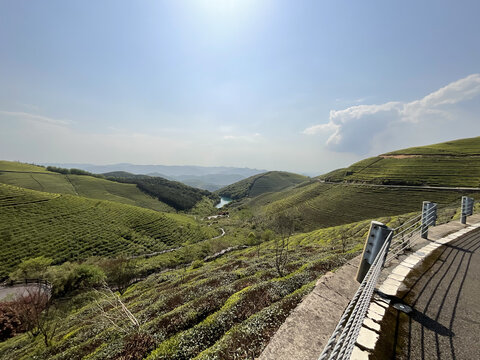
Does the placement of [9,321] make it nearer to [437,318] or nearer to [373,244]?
[373,244]

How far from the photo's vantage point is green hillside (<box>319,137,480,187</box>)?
77.5 metres

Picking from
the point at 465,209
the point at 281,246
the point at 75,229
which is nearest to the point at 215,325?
the point at 465,209

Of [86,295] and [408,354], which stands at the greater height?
[408,354]

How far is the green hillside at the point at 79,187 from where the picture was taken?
142m

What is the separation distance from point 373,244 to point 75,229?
93590 millimetres

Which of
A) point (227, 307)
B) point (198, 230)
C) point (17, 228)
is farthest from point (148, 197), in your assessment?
point (227, 307)

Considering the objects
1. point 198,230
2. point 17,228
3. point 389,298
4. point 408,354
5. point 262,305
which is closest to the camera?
point 408,354

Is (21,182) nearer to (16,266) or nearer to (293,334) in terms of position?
(16,266)

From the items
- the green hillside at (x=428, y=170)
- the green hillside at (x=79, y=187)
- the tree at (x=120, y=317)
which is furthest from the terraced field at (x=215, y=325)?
the green hillside at (x=79, y=187)

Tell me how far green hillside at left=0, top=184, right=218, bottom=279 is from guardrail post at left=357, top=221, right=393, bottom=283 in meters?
76.5

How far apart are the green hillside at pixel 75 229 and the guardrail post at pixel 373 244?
7654 centimetres

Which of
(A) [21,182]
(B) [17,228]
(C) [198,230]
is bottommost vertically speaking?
(C) [198,230]

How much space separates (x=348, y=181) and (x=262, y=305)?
4952 inches

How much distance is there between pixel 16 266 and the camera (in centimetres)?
4966
